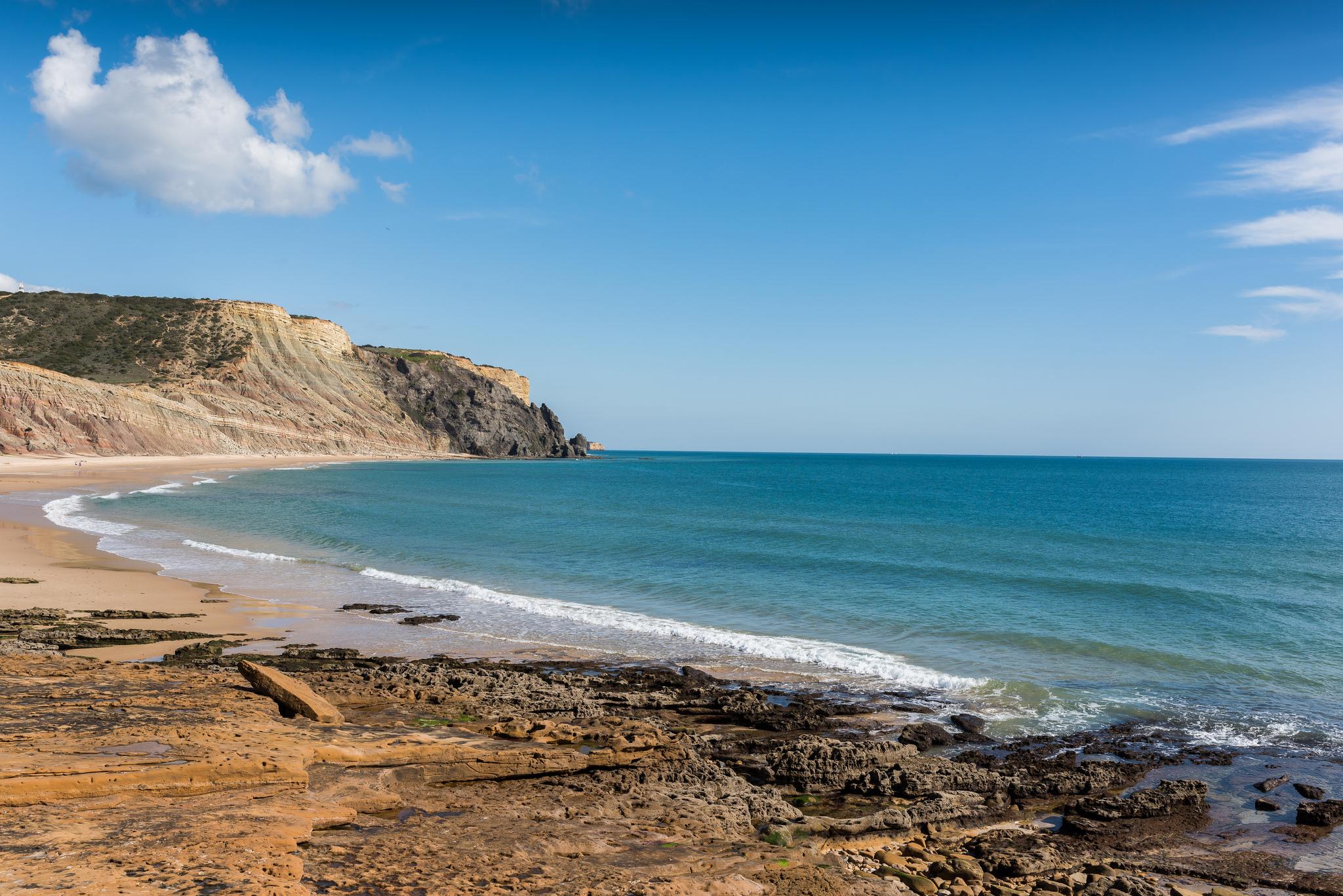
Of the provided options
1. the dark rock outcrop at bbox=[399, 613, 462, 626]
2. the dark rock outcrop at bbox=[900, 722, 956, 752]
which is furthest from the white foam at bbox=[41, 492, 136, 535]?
the dark rock outcrop at bbox=[900, 722, 956, 752]

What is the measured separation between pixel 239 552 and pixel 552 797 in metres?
25.2

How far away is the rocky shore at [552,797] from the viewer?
19.1ft

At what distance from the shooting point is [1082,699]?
13930mm

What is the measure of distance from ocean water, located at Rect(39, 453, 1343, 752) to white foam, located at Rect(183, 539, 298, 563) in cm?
21

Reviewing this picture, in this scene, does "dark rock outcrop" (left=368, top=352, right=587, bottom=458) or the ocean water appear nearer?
the ocean water

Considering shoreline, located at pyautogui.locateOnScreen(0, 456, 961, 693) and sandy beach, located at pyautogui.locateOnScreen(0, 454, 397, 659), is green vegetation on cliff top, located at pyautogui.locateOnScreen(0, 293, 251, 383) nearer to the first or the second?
sandy beach, located at pyautogui.locateOnScreen(0, 454, 397, 659)

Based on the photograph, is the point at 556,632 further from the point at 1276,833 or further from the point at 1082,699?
the point at 1276,833

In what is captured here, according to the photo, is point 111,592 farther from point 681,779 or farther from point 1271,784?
point 1271,784

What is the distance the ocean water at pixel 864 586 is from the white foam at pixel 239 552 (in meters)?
0.21

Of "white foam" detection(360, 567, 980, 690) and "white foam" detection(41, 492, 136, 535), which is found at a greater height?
"white foam" detection(41, 492, 136, 535)

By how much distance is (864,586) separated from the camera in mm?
24047

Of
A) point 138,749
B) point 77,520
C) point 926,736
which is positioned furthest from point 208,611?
point 77,520

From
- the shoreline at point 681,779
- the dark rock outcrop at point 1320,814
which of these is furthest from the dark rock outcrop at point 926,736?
the dark rock outcrop at point 1320,814

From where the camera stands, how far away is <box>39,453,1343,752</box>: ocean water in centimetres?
1497
